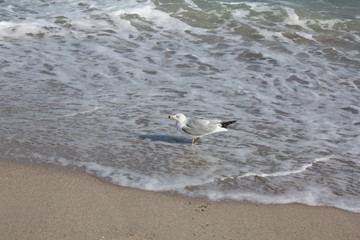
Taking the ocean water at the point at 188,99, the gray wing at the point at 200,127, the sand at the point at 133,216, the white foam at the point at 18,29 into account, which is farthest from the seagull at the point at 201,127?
the white foam at the point at 18,29

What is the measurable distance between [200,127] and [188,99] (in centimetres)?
151

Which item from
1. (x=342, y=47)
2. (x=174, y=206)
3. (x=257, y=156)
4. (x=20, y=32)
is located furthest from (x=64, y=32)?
(x=174, y=206)

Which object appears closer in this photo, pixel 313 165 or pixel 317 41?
pixel 313 165

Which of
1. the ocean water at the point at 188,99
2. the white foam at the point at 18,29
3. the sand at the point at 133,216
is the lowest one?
the white foam at the point at 18,29

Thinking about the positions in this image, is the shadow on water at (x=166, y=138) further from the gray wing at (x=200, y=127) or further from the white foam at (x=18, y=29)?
the white foam at (x=18, y=29)

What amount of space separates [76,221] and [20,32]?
7.16 m

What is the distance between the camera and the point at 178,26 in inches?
447

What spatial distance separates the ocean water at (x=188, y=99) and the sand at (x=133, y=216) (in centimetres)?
21

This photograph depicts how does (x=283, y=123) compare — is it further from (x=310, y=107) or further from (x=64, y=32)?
(x=64, y=32)

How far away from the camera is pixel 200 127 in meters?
5.28

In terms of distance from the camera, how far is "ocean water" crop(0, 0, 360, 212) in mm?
4699

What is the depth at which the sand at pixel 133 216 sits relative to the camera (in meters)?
3.62

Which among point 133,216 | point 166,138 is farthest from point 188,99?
point 133,216

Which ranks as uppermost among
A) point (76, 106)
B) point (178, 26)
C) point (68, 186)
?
point (68, 186)
